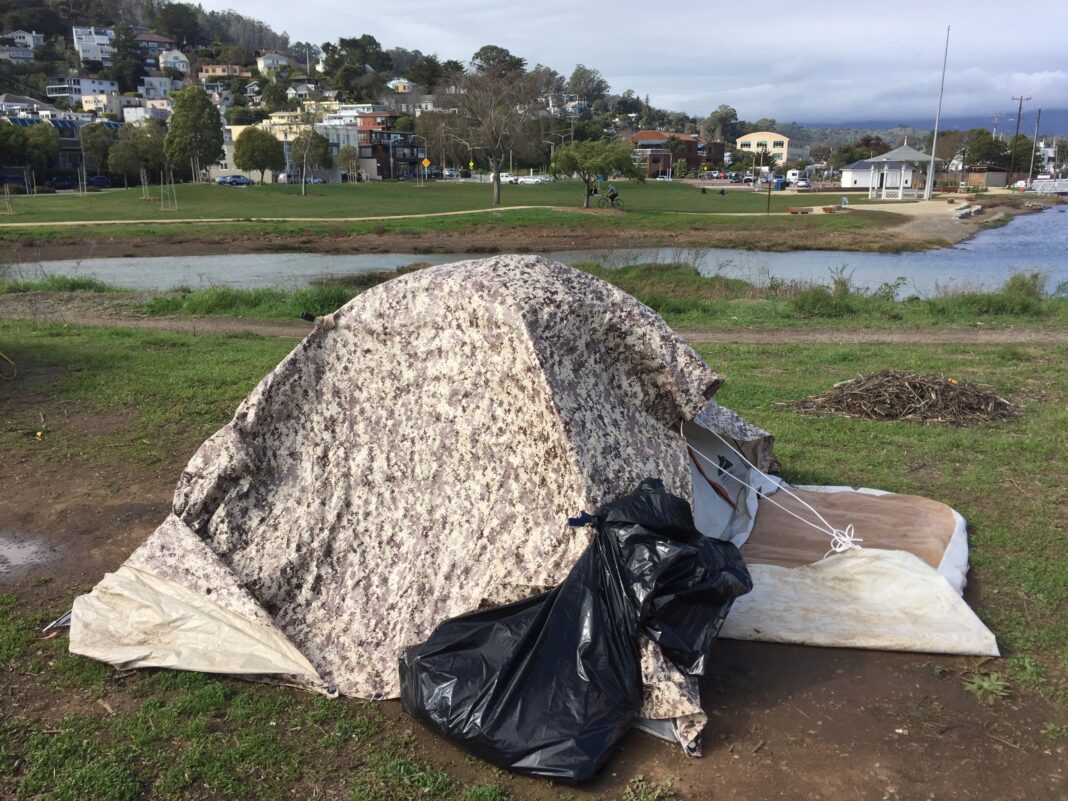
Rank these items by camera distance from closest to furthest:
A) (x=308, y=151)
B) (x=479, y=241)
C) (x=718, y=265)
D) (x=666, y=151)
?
(x=718, y=265)
(x=479, y=241)
(x=308, y=151)
(x=666, y=151)

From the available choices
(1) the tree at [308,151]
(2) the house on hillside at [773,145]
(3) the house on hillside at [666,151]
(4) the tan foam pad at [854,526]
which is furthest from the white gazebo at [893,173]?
(4) the tan foam pad at [854,526]

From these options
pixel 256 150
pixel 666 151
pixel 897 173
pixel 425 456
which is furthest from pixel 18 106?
pixel 425 456

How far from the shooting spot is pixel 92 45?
→ 17775 centimetres

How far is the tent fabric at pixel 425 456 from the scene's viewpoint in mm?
4078

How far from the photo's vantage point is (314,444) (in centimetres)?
470

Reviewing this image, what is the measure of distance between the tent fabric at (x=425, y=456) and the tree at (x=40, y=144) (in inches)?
3256

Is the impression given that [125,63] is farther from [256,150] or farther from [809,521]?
[809,521]

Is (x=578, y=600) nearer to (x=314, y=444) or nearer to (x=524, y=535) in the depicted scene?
(x=524, y=535)

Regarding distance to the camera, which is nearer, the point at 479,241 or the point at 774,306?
the point at 774,306

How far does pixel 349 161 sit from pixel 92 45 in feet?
387

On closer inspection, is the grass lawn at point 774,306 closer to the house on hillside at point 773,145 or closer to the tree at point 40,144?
the tree at point 40,144

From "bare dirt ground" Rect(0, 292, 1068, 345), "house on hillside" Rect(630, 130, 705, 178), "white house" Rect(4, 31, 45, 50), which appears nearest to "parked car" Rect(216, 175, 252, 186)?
"house on hillside" Rect(630, 130, 705, 178)

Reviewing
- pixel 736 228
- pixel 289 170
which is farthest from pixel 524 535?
pixel 289 170

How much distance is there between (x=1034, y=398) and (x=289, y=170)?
89954 mm
